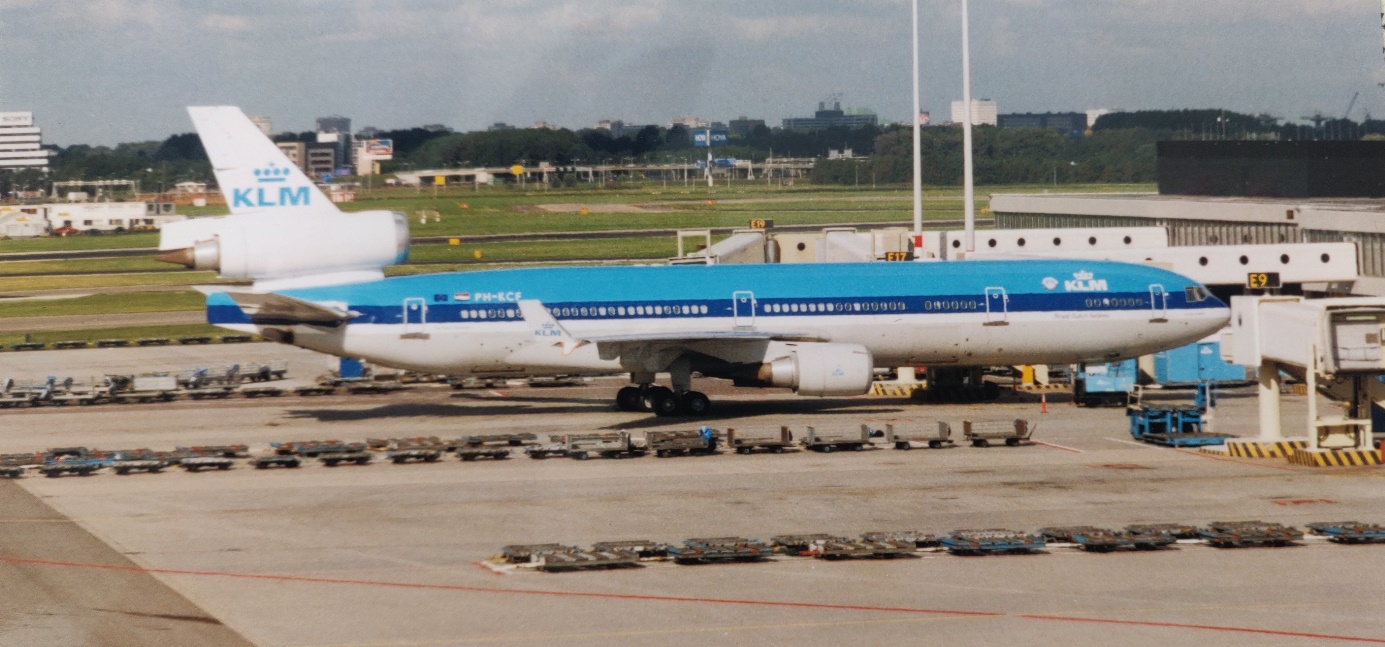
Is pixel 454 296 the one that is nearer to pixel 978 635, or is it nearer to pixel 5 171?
pixel 978 635

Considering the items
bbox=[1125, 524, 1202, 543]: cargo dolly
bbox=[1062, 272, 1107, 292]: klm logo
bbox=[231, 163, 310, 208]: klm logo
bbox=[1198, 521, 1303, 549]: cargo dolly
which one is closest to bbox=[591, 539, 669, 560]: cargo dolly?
bbox=[1125, 524, 1202, 543]: cargo dolly

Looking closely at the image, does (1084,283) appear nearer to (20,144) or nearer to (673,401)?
(673,401)

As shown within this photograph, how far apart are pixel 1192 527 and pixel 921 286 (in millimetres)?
17720

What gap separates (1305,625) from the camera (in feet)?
69.6

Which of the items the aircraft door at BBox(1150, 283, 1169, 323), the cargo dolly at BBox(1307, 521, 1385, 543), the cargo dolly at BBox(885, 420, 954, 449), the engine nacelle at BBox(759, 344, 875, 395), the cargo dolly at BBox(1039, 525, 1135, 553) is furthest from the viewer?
the aircraft door at BBox(1150, 283, 1169, 323)

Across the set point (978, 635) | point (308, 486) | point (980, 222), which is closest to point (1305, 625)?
point (978, 635)

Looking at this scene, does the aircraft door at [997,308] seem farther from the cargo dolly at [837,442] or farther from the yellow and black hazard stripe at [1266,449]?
the yellow and black hazard stripe at [1266,449]

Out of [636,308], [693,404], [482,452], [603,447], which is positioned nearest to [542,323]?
[636,308]

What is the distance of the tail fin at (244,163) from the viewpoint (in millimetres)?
43031

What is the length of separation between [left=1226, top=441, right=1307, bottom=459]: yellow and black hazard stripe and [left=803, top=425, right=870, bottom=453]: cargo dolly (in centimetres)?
881

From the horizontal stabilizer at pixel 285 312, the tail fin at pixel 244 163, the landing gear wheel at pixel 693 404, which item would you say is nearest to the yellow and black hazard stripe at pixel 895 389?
the landing gear wheel at pixel 693 404

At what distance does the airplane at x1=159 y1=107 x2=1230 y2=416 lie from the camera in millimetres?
42625

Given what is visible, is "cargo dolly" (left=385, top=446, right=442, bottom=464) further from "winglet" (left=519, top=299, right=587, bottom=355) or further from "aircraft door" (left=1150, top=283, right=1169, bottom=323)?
"aircraft door" (left=1150, top=283, right=1169, bottom=323)

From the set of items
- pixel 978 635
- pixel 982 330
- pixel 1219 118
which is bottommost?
pixel 978 635
